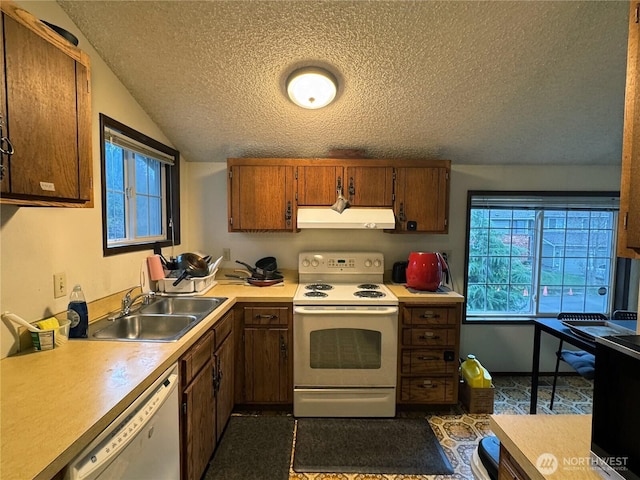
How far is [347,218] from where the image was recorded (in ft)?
8.21

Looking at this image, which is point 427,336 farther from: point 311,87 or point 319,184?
point 311,87

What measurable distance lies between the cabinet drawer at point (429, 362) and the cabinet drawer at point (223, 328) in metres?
1.31

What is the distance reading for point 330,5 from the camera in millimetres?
1542

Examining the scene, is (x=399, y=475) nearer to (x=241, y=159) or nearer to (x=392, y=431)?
(x=392, y=431)

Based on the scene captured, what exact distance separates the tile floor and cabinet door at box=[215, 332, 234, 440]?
0.53 m

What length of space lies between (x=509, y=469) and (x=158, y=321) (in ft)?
5.80

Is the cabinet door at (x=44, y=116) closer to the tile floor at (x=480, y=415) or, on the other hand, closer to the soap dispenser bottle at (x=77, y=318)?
the soap dispenser bottle at (x=77, y=318)

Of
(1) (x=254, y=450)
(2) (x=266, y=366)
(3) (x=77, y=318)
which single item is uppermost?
(3) (x=77, y=318)

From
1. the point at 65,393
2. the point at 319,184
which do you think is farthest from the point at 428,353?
the point at 65,393

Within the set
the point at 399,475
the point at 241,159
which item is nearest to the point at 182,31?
the point at 241,159

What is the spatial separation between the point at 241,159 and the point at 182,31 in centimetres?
102

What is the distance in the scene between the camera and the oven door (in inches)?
88.5

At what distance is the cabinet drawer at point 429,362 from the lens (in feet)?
7.64

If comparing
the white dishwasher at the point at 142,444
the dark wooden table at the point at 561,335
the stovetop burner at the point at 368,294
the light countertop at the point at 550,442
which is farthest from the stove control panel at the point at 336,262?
the light countertop at the point at 550,442
